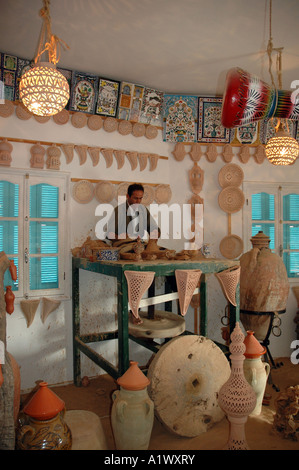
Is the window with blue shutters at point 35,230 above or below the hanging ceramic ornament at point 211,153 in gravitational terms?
below

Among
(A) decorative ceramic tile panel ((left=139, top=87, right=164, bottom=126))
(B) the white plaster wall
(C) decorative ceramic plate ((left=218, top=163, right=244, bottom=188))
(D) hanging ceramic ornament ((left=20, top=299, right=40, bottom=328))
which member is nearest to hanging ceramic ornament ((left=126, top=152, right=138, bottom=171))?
(B) the white plaster wall

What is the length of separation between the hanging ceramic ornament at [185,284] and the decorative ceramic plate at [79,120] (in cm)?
238

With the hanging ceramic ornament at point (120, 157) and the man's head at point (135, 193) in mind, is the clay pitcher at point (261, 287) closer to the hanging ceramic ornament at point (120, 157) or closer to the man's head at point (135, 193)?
the man's head at point (135, 193)

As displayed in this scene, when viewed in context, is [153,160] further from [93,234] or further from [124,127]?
[93,234]

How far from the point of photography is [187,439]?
2898mm

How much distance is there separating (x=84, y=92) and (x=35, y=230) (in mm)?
1811

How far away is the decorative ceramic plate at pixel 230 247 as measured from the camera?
16.7 ft

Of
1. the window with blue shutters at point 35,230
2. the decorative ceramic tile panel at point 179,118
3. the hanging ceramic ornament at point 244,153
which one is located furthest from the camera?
the hanging ceramic ornament at point 244,153

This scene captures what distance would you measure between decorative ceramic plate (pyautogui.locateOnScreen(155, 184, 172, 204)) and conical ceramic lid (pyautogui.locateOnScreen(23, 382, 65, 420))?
3.15m

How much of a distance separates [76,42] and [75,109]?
2.82ft

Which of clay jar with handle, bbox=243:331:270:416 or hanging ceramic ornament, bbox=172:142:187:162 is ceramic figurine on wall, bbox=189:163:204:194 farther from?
clay jar with handle, bbox=243:331:270:416

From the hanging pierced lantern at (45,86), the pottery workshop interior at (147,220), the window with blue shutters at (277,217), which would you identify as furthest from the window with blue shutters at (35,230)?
the window with blue shutters at (277,217)

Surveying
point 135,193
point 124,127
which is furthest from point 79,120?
point 135,193

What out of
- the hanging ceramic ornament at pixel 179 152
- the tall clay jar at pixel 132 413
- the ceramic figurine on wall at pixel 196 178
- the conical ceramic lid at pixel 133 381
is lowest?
the tall clay jar at pixel 132 413
